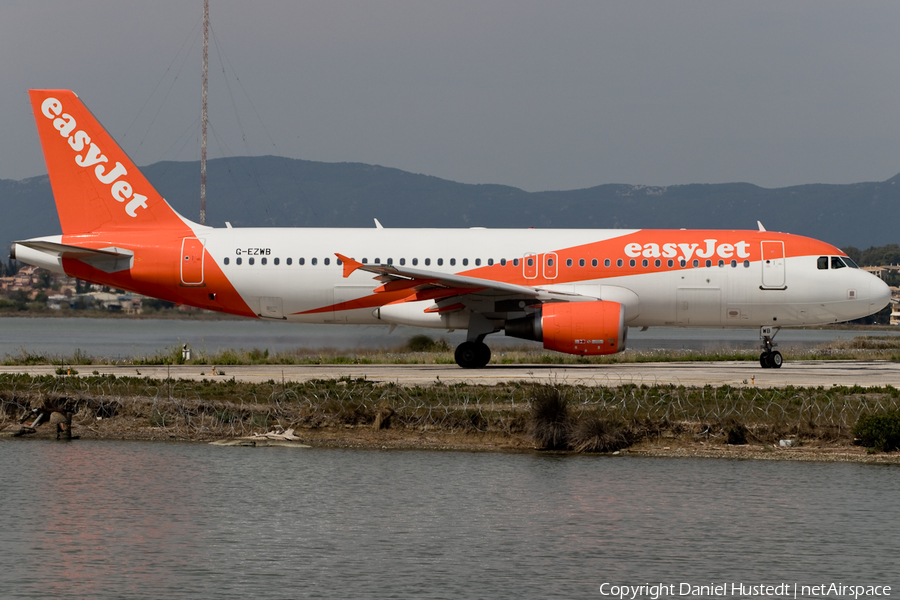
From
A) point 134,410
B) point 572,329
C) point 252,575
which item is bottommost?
point 252,575

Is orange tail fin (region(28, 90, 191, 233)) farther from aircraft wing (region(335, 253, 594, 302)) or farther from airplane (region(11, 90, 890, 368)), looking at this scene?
aircraft wing (region(335, 253, 594, 302))

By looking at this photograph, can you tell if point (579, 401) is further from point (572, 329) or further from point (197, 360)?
point (197, 360)

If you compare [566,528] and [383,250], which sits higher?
[383,250]

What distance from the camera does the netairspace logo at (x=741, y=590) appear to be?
12008 mm

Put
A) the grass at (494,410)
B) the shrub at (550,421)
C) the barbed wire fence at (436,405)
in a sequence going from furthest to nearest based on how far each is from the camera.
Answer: the barbed wire fence at (436,405), the grass at (494,410), the shrub at (550,421)

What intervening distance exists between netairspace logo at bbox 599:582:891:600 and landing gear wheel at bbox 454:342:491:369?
17719 mm

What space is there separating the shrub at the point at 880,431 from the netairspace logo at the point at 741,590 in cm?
800

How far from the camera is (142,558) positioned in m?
13.1

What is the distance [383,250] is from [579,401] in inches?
409

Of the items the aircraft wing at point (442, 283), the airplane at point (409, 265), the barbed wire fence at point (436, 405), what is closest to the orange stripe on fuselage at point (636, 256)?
the airplane at point (409, 265)

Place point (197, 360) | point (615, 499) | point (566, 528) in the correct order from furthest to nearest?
point (197, 360), point (615, 499), point (566, 528)

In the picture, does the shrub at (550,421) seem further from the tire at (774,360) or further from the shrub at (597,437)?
the tire at (774,360)

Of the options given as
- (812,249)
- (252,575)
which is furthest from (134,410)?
(812,249)

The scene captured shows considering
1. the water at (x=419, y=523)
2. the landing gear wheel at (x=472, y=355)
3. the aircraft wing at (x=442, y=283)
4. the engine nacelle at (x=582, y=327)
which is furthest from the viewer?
the landing gear wheel at (x=472, y=355)
